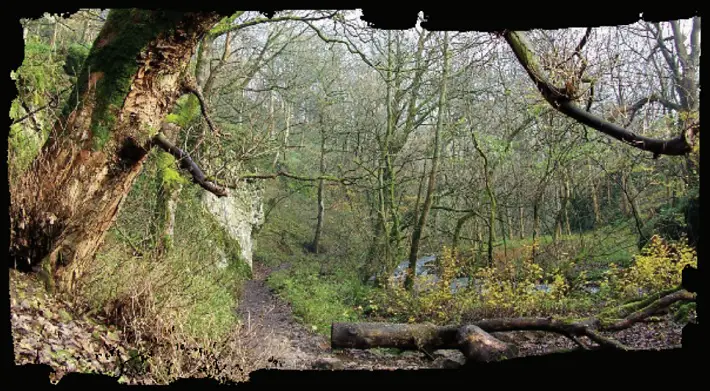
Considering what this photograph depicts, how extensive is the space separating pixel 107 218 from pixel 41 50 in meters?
4.84

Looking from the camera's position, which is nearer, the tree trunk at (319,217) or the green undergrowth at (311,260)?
the green undergrowth at (311,260)

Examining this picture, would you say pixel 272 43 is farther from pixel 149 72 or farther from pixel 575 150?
pixel 149 72

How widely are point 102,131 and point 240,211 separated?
11.5m

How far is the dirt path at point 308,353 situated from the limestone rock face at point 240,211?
282 cm

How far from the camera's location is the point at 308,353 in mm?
8742

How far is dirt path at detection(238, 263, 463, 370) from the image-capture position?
718 cm

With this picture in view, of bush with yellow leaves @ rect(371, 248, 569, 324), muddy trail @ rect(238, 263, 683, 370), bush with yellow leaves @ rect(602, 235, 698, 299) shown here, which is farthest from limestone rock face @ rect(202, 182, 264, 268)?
bush with yellow leaves @ rect(602, 235, 698, 299)

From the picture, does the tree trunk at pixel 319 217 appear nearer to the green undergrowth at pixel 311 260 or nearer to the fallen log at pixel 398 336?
the green undergrowth at pixel 311 260

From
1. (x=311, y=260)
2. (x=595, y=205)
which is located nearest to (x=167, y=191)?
(x=311, y=260)

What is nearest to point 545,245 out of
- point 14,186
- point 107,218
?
point 107,218

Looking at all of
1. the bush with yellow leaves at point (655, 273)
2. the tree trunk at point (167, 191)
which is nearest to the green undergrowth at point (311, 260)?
the tree trunk at point (167, 191)

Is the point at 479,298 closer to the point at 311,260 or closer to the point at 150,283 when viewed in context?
the point at 150,283

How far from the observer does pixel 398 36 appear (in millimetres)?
14273

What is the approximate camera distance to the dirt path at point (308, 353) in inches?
283
